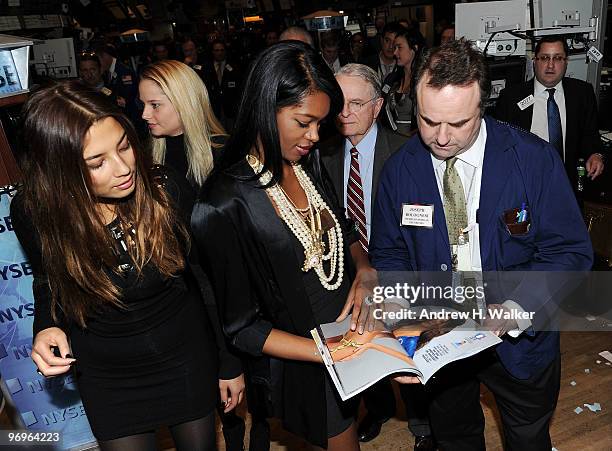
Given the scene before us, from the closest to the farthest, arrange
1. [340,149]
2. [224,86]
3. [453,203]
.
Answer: [453,203], [340,149], [224,86]

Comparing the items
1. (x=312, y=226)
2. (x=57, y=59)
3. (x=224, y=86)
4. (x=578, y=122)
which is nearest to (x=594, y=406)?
(x=578, y=122)

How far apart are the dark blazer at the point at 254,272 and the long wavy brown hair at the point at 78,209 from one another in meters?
0.27

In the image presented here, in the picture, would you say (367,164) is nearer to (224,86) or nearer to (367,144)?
(367,144)

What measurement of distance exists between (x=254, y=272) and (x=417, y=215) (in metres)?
0.66

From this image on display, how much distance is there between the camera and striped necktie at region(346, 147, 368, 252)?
8.23ft

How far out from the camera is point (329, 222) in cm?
177

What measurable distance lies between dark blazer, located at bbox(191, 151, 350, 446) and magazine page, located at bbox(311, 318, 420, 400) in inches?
4.7

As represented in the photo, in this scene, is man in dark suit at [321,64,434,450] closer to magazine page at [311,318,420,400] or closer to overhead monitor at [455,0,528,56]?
magazine page at [311,318,420,400]

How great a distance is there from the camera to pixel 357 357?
1.47m

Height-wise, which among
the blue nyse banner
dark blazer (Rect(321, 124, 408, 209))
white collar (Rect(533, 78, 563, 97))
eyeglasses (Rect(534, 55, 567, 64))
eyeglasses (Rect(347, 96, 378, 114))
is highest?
eyeglasses (Rect(534, 55, 567, 64))

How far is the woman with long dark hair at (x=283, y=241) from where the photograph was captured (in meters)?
1.46

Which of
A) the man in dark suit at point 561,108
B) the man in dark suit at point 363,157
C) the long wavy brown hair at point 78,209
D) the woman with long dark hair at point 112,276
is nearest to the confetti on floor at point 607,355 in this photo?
the man in dark suit at point 561,108

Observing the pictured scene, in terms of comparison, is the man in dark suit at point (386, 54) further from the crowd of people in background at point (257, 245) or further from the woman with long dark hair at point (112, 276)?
the woman with long dark hair at point (112, 276)

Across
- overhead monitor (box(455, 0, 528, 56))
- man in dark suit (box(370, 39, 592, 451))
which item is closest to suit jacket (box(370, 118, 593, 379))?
man in dark suit (box(370, 39, 592, 451))
